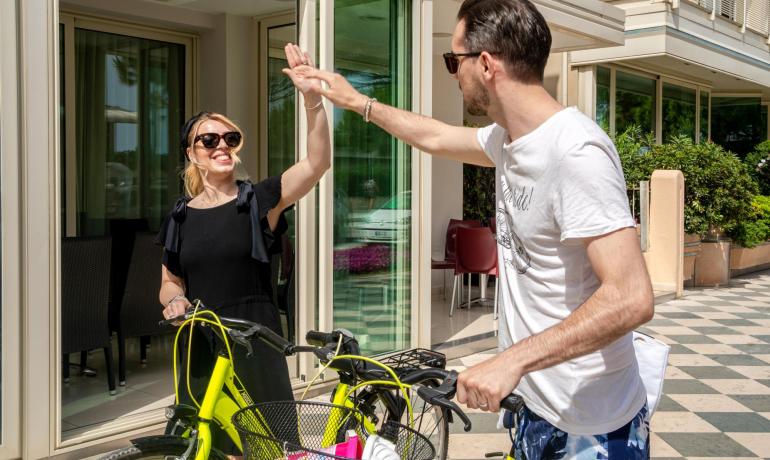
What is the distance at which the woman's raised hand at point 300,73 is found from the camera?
2.62m

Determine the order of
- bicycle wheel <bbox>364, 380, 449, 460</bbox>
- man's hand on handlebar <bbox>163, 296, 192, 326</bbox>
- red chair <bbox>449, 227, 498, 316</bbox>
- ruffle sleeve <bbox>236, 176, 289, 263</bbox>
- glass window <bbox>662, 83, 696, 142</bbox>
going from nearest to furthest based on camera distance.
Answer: bicycle wheel <bbox>364, 380, 449, 460</bbox> < man's hand on handlebar <bbox>163, 296, 192, 326</bbox> < ruffle sleeve <bbox>236, 176, 289, 263</bbox> < red chair <bbox>449, 227, 498, 316</bbox> < glass window <bbox>662, 83, 696, 142</bbox>

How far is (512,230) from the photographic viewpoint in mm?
1862

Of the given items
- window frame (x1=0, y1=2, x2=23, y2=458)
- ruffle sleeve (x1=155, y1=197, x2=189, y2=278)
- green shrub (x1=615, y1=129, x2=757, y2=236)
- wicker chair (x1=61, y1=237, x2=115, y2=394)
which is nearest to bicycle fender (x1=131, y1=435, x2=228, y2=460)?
ruffle sleeve (x1=155, y1=197, x2=189, y2=278)

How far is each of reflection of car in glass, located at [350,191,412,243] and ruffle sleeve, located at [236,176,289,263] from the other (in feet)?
9.30

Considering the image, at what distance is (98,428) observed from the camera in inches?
176

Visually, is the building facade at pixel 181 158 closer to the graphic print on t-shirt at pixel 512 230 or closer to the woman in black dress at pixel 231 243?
the woman in black dress at pixel 231 243

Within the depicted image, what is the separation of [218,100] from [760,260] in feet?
34.8

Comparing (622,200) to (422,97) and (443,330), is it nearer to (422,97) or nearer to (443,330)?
(422,97)

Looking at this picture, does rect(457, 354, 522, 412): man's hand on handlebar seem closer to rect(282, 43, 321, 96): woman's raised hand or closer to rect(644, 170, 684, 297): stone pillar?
rect(282, 43, 321, 96): woman's raised hand

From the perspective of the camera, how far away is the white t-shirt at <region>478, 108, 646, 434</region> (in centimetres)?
161

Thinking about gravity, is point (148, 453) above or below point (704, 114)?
below

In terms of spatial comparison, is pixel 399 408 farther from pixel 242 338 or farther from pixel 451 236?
pixel 451 236

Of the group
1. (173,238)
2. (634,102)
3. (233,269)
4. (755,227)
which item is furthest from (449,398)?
(634,102)

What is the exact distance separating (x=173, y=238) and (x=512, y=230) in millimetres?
1687
